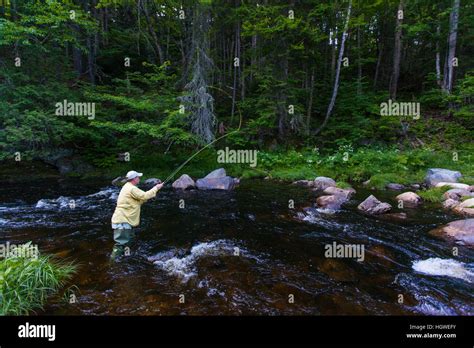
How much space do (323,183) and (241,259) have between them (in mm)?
8204

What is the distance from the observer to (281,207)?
32.8 ft

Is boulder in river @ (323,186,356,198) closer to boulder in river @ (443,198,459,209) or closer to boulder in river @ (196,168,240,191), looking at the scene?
boulder in river @ (443,198,459,209)

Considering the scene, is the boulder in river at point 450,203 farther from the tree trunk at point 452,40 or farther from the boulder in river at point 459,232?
the tree trunk at point 452,40

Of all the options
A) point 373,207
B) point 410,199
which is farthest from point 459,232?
point 410,199

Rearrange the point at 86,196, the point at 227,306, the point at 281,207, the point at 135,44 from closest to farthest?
the point at 227,306 < the point at 281,207 < the point at 86,196 < the point at 135,44

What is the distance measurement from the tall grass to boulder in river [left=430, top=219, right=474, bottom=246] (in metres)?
8.32

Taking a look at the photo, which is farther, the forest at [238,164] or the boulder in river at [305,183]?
the boulder in river at [305,183]

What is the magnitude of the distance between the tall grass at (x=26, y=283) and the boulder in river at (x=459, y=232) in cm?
832

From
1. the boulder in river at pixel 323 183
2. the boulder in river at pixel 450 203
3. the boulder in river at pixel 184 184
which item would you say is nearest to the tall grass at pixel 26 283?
the boulder in river at pixel 184 184

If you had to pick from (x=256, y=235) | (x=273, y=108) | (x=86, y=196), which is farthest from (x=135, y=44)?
(x=256, y=235)

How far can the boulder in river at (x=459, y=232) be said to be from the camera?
674 centimetres

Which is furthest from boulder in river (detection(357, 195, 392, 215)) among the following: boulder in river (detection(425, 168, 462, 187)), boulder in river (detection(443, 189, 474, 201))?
boulder in river (detection(425, 168, 462, 187))

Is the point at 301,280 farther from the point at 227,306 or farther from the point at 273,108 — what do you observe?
the point at 273,108

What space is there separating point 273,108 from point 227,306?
14480 mm
